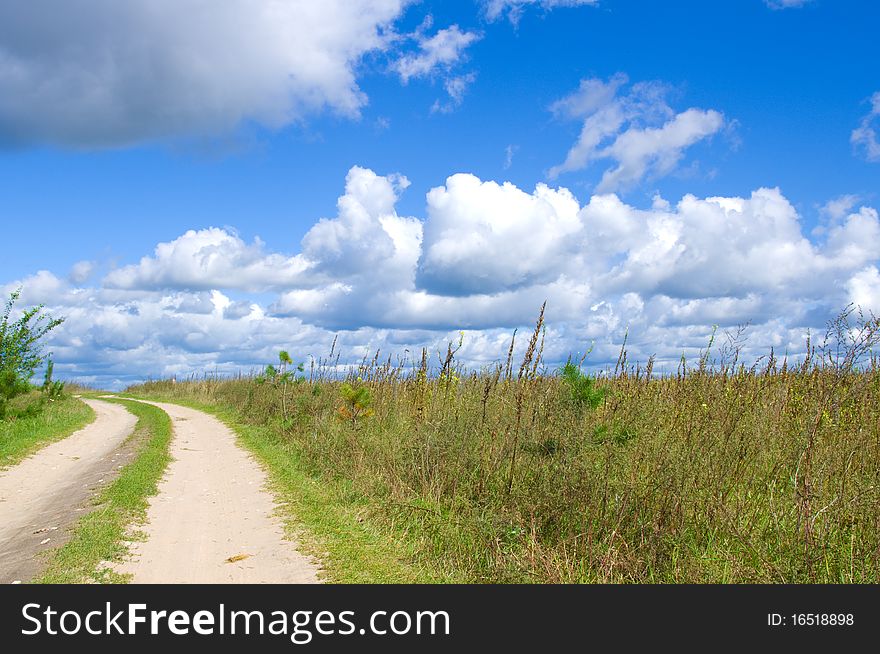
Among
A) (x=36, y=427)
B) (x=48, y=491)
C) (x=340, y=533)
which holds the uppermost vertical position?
(x=36, y=427)

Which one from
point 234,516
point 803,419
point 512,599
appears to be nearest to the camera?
point 512,599

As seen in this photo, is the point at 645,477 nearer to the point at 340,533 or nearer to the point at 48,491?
the point at 340,533

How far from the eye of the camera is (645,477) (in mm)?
7059

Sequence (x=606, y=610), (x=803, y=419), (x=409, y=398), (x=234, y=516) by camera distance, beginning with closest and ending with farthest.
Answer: (x=606, y=610) → (x=803, y=419) → (x=234, y=516) → (x=409, y=398)

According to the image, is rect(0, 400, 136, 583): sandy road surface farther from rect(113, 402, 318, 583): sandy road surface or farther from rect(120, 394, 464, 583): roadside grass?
rect(120, 394, 464, 583): roadside grass

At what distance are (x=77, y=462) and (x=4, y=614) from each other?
11730mm

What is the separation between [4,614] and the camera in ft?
18.7

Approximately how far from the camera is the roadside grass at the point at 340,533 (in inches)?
267

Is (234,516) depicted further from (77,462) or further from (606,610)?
(77,462)

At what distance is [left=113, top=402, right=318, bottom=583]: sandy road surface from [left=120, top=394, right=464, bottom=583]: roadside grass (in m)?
0.24

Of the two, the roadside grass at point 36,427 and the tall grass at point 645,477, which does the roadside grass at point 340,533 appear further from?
the roadside grass at point 36,427

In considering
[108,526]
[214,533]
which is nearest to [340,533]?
[214,533]

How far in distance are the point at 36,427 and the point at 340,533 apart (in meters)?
17.6

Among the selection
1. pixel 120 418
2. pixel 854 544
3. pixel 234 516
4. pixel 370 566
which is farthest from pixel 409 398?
pixel 120 418
